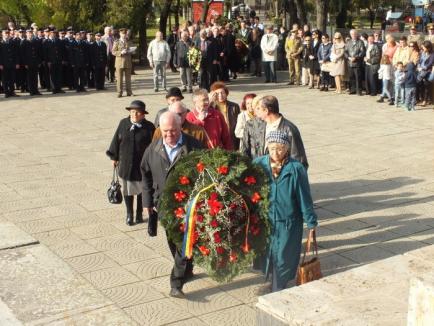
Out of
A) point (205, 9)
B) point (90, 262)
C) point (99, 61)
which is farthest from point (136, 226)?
point (205, 9)

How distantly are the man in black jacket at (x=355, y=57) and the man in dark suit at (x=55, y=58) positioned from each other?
27.2 ft

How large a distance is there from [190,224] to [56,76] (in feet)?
52.0

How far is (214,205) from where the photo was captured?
20.9ft

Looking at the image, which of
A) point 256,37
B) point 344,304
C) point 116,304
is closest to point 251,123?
point 116,304

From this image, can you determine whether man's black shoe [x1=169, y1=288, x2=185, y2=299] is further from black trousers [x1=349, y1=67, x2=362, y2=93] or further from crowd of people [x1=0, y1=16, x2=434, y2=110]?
black trousers [x1=349, y1=67, x2=362, y2=93]

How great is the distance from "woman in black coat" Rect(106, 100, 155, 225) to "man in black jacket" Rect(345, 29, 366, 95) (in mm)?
11900

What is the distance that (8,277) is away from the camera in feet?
24.8

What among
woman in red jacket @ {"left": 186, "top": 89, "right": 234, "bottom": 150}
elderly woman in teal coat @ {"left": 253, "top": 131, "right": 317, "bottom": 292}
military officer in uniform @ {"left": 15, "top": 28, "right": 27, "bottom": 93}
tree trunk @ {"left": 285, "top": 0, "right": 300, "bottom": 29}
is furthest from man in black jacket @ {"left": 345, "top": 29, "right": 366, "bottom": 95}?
elderly woman in teal coat @ {"left": 253, "top": 131, "right": 317, "bottom": 292}

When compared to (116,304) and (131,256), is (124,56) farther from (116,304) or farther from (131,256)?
(116,304)

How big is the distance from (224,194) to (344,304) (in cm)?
161

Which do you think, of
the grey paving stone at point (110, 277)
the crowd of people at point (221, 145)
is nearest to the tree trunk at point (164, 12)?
the crowd of people at point (221, 145)

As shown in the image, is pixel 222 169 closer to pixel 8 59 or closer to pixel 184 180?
pixel 184 180

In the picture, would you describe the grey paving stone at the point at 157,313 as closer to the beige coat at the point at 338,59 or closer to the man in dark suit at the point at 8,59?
the beige coat at the point at 338,59

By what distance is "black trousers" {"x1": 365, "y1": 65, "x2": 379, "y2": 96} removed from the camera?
19422 mm
